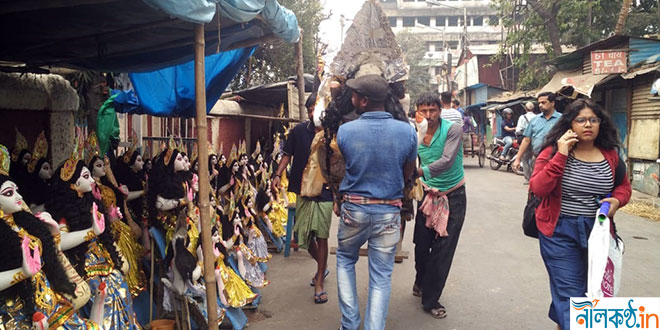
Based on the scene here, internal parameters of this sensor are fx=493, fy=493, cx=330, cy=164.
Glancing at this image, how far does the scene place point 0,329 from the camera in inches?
83.0

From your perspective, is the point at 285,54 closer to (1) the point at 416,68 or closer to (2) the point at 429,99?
(2) the point at 429,99

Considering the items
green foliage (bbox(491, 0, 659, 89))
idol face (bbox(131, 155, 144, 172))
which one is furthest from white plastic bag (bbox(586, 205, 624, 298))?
green foliage (bbox(491, 0, 659, 89))

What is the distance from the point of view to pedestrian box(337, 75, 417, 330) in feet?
10.4

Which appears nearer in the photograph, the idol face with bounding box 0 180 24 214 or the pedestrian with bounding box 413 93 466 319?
the idol face with bounding box 0 180 24 214

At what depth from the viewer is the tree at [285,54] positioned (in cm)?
1467

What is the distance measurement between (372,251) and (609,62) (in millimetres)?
9563

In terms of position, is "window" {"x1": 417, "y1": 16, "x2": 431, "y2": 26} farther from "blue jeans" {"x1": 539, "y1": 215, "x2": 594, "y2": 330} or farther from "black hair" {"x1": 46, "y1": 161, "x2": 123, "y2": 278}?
"black hair" {"x1": 46, "y1": 161, "x2": 123, "y2": 278}

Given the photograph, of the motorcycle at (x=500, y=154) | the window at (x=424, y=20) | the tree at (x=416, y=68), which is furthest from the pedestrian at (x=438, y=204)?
the window at (x=424, y=20)

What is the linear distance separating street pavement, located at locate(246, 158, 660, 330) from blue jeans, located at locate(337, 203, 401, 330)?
0.67 m

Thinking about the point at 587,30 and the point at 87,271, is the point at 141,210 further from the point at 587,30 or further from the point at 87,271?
the point at 587,30

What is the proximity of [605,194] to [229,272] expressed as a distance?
2803 millimetres

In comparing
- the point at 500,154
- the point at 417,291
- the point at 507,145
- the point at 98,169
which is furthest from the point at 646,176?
the point at 98,169

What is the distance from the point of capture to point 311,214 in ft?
15.2

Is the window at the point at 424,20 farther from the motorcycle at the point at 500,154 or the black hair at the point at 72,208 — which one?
the black hair at the point at 72,208
